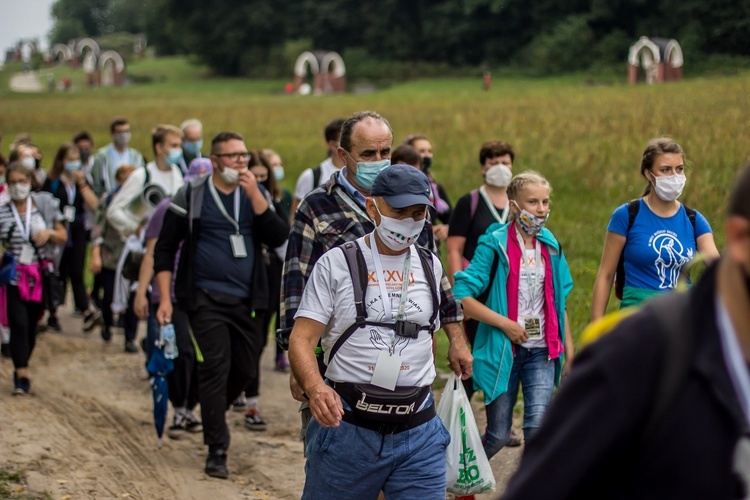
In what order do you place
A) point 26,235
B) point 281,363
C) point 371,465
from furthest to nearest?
point 281,363
point 26,235
point 371,465

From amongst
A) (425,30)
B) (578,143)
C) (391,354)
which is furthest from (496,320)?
(425,30)

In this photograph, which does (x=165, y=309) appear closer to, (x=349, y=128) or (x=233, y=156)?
(x=233, y=156)

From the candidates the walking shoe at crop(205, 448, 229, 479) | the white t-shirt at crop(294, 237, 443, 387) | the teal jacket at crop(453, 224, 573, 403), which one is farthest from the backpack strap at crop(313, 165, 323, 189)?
the white t-shirt at crop(294, 237, 443, 387)

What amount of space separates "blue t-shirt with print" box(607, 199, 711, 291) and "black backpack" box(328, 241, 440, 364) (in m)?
1.96

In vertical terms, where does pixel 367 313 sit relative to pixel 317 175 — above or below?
below

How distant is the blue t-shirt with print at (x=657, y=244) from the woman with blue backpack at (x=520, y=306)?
0.41 metres

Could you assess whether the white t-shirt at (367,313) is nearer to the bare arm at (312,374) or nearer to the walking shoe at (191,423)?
the bare arm at (312,374)

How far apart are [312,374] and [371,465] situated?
467 millimetres

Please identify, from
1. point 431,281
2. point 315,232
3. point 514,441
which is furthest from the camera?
point 514,441

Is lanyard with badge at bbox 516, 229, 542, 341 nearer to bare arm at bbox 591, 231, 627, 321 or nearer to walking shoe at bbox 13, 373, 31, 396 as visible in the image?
bare arm at bbox 591, 231, 627, 321

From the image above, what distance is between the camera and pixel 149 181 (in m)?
9.85

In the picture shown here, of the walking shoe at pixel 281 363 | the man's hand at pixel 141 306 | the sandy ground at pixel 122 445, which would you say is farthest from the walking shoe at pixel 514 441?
the walking shoe at pixel 281 363

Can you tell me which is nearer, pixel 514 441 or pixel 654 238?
pixel 654 238

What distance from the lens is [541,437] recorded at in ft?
7.16
